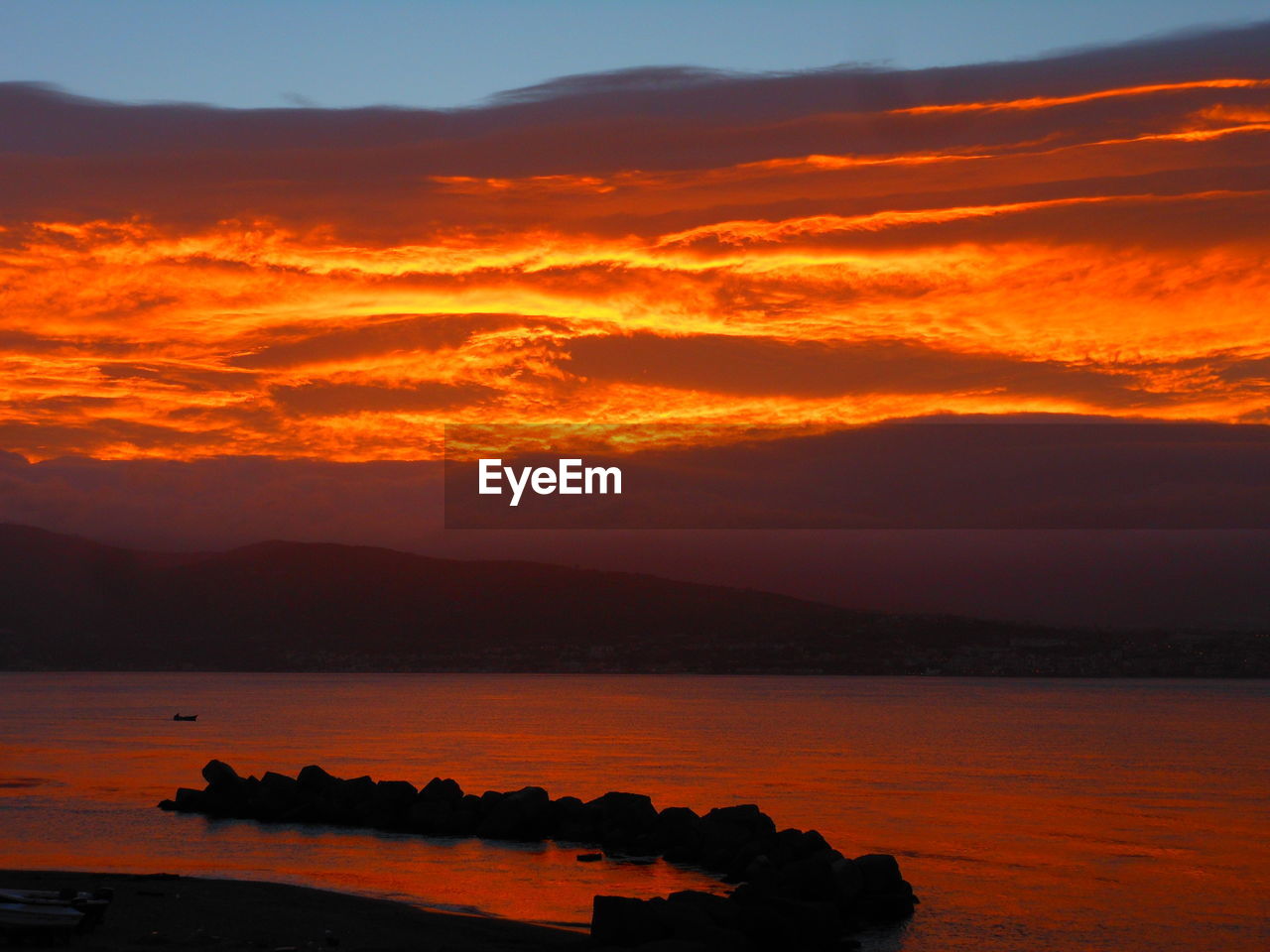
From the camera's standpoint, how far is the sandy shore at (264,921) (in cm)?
2317

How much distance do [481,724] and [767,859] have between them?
85056 mm

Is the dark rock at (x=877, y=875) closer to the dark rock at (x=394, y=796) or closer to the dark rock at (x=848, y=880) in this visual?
the dark rock at (x=848, y=880)

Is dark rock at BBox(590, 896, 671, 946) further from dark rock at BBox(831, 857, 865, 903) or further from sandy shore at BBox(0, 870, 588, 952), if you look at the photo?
dark rock at BBox(831, 857, 865, 903)

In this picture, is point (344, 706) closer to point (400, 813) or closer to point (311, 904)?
point (400, 813)

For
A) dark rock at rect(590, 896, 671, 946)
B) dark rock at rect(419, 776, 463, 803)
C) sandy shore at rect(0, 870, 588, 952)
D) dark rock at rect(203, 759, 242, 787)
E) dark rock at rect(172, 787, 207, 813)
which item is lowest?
sandy shore at rect(0, 870, 588, 952)

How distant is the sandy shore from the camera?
2317 cm

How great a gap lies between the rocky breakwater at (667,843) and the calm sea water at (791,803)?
1.29 meters

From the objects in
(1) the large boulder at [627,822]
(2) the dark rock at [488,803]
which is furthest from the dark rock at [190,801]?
(1) the large boulder at [627,822]

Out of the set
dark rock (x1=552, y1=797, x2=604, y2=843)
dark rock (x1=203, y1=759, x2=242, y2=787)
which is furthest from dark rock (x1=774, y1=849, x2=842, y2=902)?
dark rock (x1=203, y1=759, x2=242, y2=787)

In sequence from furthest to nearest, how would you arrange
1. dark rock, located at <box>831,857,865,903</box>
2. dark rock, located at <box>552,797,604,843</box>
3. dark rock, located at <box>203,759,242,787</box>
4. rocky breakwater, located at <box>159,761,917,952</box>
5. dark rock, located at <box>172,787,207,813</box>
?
dark rock, located at <box>172,787,207,813</box> < dark rock, located at <box>203,759,242,787</box> < dark rock, located at <box>552,797,604,843</box> < dark rock, located at <box>831,857,865,903</box> < rocky breakwater, located at <box>159,761,917,952</box>

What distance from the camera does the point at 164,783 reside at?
5875 centimetres

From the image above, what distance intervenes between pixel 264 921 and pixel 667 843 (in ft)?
47.3

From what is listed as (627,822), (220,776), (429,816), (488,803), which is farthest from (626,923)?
(220,776)

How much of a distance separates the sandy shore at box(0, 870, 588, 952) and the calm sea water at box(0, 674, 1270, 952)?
2.19 m
